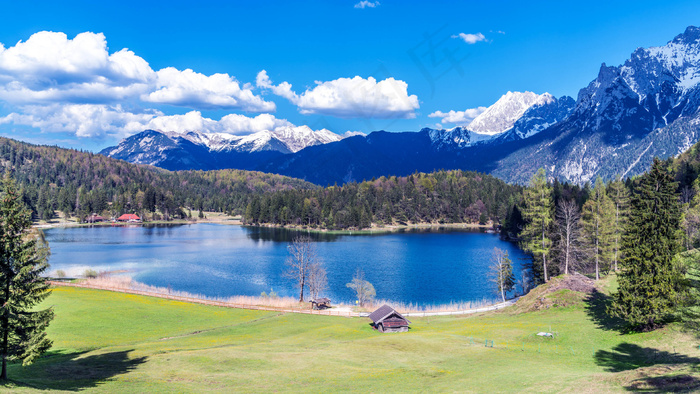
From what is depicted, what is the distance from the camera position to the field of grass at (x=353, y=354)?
26.8 m

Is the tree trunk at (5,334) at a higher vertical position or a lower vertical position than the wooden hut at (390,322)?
higher

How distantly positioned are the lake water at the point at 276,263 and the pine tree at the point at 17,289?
5451cm

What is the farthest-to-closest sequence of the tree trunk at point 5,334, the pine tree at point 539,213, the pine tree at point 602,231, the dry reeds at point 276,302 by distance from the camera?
the pine tree at point 602,231 → the dry reeds at point 276,302 → the pine tree at point 539,213 → the tree trunk at point 5,334

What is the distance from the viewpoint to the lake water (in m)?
83.4

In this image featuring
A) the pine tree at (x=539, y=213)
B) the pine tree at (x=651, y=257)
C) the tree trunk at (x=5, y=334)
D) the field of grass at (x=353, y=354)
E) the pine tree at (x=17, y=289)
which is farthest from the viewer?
the pine tree at (x=539, y=213)

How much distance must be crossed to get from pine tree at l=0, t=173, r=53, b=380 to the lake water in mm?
54511

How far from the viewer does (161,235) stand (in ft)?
629

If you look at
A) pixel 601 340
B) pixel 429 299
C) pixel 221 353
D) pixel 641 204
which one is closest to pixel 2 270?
pixel 221 353

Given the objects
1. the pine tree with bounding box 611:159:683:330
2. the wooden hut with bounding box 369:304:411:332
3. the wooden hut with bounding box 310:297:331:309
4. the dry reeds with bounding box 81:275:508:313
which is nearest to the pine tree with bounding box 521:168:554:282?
the dry reeds with bounding box 81:275:508:313

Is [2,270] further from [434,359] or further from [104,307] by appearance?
[104,307]

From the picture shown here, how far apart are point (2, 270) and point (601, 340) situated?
153 ft

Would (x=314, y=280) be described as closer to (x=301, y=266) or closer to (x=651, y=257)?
(x=301, y=266)

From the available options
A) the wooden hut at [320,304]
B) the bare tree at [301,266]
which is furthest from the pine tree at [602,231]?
the bare tree at [301,266]

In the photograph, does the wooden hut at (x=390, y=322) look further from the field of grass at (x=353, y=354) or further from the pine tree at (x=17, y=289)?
the pine tree at (x=17, y=289)
